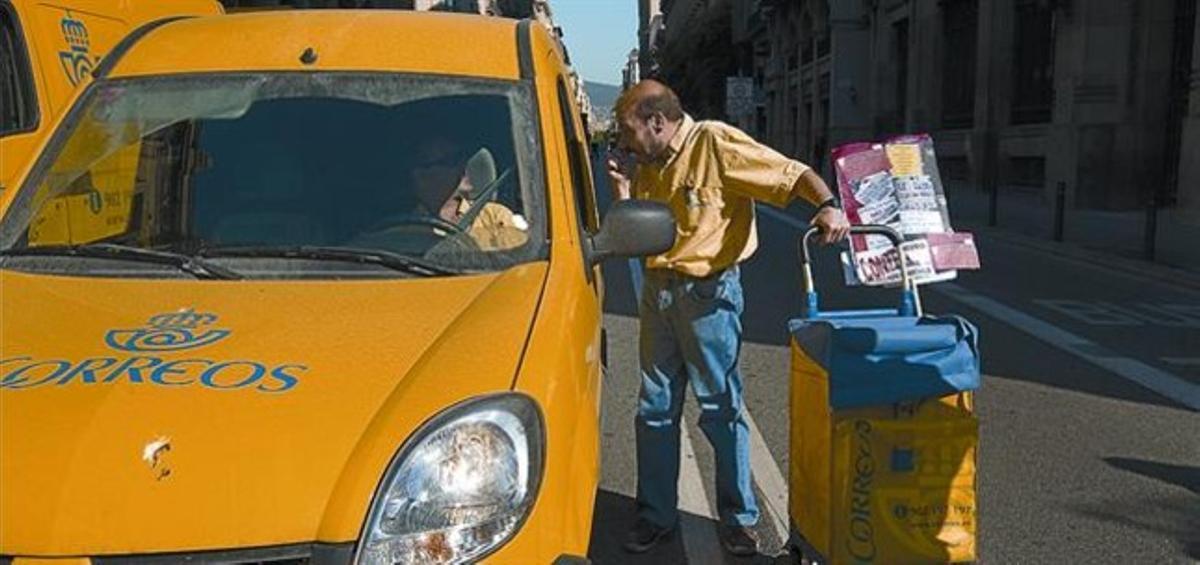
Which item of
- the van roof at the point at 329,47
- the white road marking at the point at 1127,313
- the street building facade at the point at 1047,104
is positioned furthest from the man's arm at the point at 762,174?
the street building facade at the point at 1047,104

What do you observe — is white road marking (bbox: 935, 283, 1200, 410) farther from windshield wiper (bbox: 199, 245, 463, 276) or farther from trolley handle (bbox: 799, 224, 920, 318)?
windshield wiper (bbox: 199, 245, 463, 276)

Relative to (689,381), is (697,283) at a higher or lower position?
higher

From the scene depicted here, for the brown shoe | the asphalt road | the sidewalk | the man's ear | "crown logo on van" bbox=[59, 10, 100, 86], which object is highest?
"crown logo on van" bbox=[59, 10, 100, 86]

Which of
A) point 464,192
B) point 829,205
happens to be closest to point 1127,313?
point 829,205

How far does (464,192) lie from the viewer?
324 centimetres

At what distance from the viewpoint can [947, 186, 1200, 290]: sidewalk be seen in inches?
516

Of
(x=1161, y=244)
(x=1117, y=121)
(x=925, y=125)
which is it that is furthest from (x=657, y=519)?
(x=925, y=125)

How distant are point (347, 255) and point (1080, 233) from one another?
54.9 ft

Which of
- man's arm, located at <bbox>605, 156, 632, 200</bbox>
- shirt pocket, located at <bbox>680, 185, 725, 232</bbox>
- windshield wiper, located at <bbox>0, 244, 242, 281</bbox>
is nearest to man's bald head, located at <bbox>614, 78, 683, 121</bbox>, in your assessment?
shirt pocket, located at <bbox>680, 185, 725, 232</bbox>

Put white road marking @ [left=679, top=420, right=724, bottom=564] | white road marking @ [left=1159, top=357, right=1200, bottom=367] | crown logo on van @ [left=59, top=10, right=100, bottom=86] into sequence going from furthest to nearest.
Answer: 1. white road marking @ [left=1159, top=357, right=1200, bottom=367]
2. crown logo on van @ [left=59, top=10, right=100, bottom=86]
3. white road marking @ [left=679, top=420, right=724, bottom=564]

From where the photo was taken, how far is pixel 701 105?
75938 millimetres

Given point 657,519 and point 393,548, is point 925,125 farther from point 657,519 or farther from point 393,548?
point 393,548

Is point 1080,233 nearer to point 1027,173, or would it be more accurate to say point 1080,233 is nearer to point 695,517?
point 1027,173

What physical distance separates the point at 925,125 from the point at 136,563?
33.3 metres
